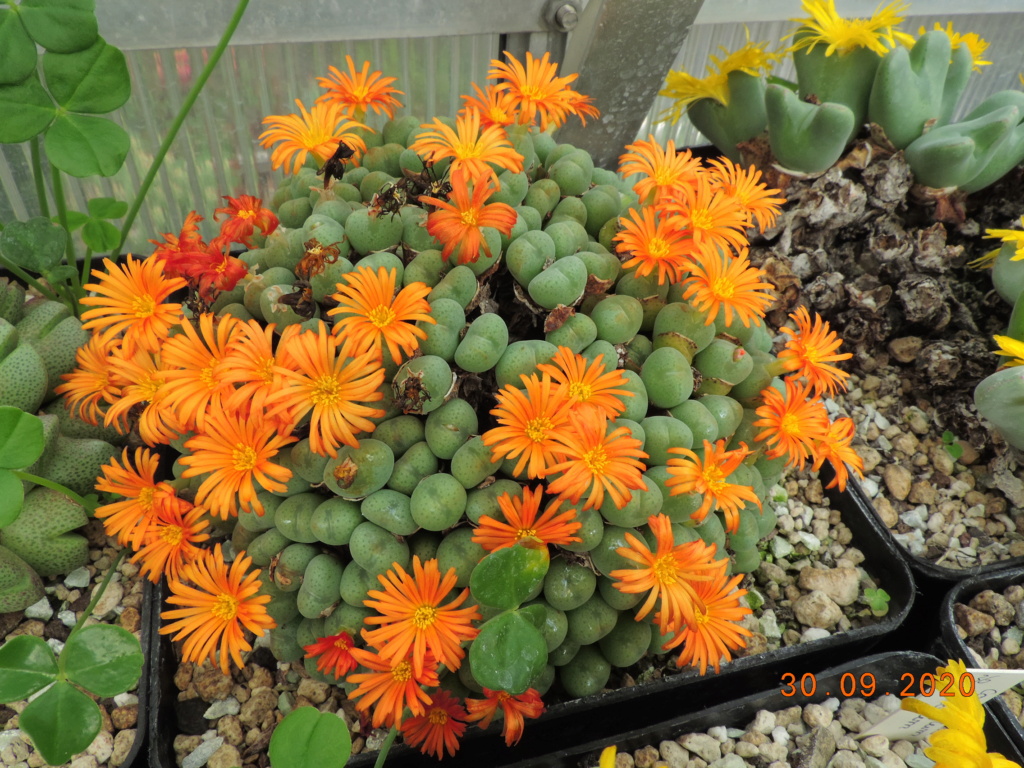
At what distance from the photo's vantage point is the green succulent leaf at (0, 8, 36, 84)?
948mm

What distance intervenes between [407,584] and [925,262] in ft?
4.20

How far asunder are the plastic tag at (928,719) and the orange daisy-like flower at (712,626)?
0.32m

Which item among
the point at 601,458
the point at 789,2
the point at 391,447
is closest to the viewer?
the point at 601,458

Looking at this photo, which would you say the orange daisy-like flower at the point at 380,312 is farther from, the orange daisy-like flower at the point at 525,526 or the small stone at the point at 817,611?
the small stone at the point at 817,611

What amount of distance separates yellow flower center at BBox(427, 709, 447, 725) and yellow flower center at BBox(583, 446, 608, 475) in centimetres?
38

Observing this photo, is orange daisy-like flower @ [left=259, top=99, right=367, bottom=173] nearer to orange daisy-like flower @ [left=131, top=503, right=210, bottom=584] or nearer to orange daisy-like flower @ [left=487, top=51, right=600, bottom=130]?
orange daisy-like flower @ [left=487, top=51, right=600, bottom=130]

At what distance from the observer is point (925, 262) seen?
4.89ft

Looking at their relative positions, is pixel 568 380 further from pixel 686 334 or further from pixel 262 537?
pixel 262 537

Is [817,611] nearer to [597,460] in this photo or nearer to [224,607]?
[597,460]

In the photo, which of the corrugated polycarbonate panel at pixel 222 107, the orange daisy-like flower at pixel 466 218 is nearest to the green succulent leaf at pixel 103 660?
the orange daisy-like flower at pixel 466 218

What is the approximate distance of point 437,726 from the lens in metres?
0.88

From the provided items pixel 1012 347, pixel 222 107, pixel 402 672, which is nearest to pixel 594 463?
pixel 402 672

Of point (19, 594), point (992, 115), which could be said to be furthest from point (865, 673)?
point (19, 594)

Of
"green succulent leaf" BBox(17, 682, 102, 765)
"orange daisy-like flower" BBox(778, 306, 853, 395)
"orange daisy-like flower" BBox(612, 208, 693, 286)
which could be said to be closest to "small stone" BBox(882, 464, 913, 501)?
"orange daisy-like flower" BBox(778, 306, 853, 395)
